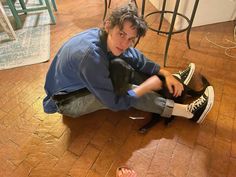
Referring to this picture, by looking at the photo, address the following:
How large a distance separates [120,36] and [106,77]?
21cm

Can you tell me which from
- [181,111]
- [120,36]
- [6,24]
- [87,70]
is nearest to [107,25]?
[120,36]

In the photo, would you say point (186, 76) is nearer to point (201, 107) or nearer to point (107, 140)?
point (201, 107)

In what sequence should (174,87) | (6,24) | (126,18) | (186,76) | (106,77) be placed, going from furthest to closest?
(6,24) → (186,76) → (174,87) → (106,77) → (126,18)

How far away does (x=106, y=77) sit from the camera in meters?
0.96

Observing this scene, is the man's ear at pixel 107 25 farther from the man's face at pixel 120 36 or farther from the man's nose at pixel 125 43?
the man's nose at pixel 125 43

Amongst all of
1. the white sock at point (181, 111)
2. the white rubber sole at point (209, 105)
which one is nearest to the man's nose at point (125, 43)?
the white sock at point (181, 111)

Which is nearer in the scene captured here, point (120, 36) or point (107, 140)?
point (120, 36)

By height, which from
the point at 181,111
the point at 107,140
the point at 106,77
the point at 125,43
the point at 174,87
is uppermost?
the point at 125,43

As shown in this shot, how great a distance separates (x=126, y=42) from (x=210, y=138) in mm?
765

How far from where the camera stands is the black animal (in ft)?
3.32

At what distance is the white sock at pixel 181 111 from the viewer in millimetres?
1137

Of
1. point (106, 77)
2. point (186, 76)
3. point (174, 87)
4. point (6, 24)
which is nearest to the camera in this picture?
point (106, 77)

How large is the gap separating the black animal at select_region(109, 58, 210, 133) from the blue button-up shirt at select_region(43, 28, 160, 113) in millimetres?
42

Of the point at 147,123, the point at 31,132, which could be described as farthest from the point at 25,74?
the point at 147,123
